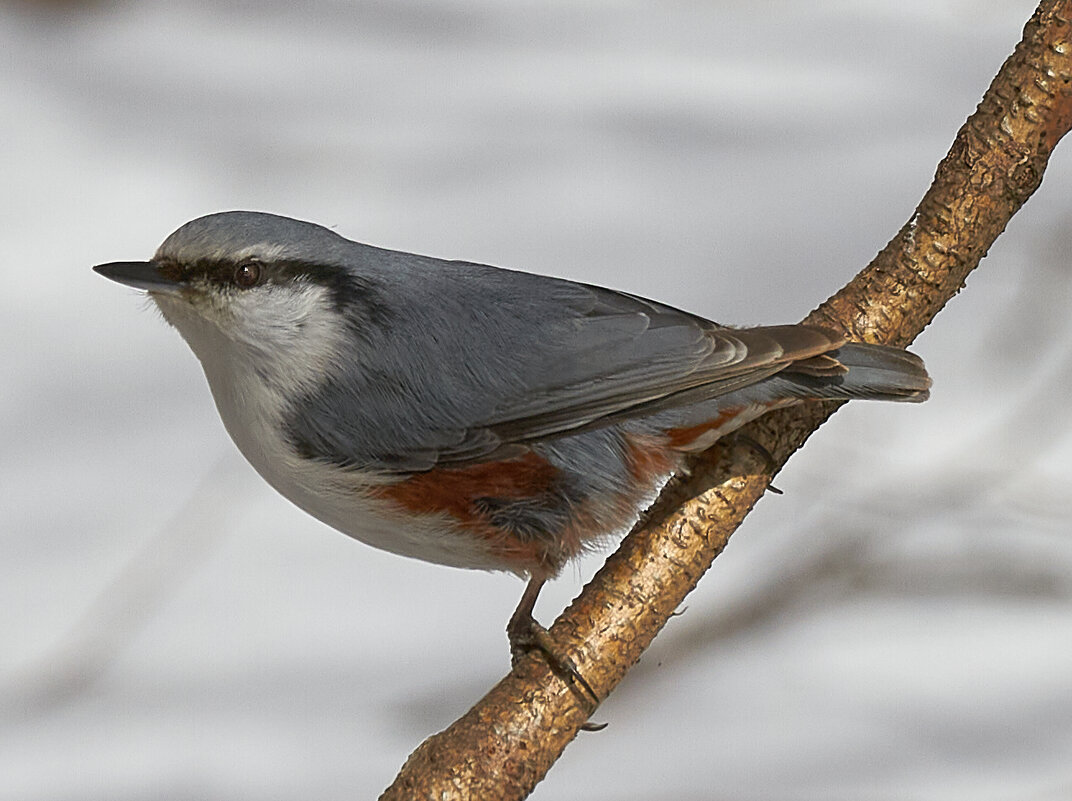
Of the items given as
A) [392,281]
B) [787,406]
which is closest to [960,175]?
[787,406]

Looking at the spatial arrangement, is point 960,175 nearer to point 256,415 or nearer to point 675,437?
point 675,437

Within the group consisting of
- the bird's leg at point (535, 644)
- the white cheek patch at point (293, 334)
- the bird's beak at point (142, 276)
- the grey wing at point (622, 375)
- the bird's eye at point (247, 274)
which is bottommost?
the bird's leg at point (535, 644)

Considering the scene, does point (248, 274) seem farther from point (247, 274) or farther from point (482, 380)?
point (482, 380)

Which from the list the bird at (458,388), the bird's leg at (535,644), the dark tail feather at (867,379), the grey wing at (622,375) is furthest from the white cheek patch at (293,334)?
the dark tail feather at (867,379)

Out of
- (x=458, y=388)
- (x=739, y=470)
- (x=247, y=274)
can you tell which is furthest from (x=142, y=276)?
(x=739, y=470)

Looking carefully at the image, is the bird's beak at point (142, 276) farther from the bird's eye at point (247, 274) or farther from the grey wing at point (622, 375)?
the grey wing at point (622, 375)

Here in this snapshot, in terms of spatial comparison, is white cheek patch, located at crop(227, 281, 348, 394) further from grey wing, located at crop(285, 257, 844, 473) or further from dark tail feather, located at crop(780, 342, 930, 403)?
dark tail feather, located at crop(780, 342, 930, 403)
